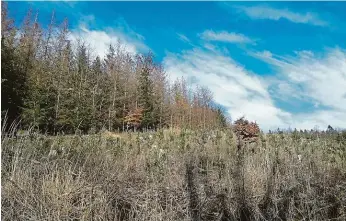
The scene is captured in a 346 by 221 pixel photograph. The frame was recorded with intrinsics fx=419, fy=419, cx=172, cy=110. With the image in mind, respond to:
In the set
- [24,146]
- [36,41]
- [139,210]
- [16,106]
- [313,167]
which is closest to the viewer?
[139,210]

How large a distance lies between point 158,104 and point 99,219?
134 feet

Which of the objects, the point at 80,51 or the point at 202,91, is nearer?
the point at 80,51

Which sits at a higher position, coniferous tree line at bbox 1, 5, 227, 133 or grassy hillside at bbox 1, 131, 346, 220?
coniferous tree line at bbox 1, 5, 227, 133

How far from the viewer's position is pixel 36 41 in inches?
1700

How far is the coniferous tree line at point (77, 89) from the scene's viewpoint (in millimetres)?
27391

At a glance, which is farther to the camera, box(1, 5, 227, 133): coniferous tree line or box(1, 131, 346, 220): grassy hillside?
box(1, 5, 227, 133): coniferous tree line

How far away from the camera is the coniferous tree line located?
27.4 m

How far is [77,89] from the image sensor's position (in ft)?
116

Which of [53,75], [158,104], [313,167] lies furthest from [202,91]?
[313,167]

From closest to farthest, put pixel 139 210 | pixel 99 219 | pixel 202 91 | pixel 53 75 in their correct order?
1. pixel 99 219
2. pixel 139 210
3. pixel 53 75
4. pixel 202 91

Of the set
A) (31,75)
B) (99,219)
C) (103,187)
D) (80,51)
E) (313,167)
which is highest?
(80,51)

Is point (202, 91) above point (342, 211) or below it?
above

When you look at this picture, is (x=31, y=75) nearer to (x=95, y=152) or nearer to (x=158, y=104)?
(x=158, y=104)

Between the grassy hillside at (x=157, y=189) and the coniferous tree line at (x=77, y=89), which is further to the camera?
the coniferous tree line at (x=77, y=89)
